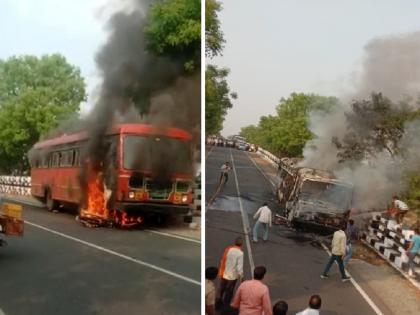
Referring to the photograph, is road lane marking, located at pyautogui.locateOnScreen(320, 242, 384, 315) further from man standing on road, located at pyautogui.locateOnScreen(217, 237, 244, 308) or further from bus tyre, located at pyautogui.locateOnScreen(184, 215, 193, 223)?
bus tyre, located at pyautogui.locateOnScreen(184, 215, 193, 223)

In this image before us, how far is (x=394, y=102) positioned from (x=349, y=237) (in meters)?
0.98

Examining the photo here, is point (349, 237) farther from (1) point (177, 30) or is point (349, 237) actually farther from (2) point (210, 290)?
(1) point (177, 30)

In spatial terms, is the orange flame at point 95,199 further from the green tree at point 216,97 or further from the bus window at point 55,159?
the green tree at point 216,97

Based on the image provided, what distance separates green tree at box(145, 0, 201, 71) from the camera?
3.20 meters

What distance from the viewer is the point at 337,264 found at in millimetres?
3439

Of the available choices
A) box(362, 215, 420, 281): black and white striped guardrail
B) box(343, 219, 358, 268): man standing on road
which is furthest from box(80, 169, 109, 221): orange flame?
box(362, 215, 420, 281): black and white striped guardrail

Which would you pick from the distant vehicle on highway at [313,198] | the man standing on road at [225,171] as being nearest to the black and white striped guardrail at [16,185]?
the man standing on road at [225,171]

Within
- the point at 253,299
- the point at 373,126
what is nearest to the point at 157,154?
the point at 253,299

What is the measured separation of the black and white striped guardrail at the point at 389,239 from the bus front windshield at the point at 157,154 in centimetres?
134

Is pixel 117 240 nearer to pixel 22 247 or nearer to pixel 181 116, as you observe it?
pixel 22 247

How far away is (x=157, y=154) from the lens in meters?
3.21

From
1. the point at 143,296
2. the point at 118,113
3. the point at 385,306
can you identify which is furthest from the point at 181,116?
the point at 385,306

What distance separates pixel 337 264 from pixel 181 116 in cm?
144

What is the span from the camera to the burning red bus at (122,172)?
3.19 m
